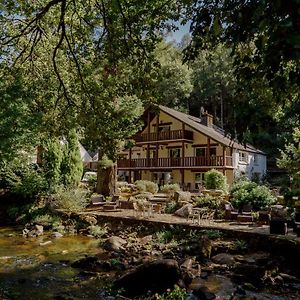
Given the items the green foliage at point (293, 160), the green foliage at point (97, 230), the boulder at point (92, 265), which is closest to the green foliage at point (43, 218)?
the green foliage at point (97, 230)

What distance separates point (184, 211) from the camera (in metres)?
18.5

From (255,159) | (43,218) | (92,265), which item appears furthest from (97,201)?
(255,159)

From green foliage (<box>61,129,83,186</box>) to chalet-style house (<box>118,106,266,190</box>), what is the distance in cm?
1020

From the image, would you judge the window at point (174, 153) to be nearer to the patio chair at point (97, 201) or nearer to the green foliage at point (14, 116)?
the patio chair at point (97, 201)

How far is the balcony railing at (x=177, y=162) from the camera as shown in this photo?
32.0m

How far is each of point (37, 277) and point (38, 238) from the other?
6379mm

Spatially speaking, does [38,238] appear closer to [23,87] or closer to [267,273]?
[23,87]

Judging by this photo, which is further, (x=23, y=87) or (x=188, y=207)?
(x=188, y=207)

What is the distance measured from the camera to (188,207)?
60.7ft

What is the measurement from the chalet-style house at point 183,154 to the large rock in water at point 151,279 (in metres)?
22.7

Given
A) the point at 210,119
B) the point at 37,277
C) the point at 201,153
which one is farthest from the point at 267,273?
the point at 210,119

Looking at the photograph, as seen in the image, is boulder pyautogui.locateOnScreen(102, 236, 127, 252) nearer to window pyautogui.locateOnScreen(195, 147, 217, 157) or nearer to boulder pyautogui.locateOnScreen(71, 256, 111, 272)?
boulder pyautogui.locateOnScreen(71, 256, 111, 272)

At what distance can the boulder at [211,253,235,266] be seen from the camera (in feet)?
38.3

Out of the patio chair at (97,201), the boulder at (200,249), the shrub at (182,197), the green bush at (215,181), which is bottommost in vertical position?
the boulder at (200,249)
